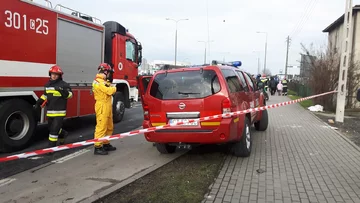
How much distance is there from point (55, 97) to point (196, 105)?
2907 mm

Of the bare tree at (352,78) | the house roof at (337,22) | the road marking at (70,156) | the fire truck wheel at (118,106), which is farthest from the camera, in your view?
the house roof at (337,22)

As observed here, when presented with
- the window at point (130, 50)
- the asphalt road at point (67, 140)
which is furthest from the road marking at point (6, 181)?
the window at point (130, 50)

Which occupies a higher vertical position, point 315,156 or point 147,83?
point 147,83

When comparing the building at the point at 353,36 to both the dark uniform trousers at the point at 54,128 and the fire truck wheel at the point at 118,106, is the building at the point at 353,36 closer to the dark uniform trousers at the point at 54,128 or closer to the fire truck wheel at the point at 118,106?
the fire truck wheel at the point at 118,106

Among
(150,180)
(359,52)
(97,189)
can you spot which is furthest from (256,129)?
(359,52)

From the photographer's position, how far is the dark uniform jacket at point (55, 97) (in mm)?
6414

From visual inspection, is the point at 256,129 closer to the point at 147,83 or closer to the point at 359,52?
the point at 147,83

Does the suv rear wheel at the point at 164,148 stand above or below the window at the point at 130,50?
below

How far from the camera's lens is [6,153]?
649 centimetres

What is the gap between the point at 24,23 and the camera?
6.53 meters

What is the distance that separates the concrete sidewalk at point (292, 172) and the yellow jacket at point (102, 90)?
8.44 ft

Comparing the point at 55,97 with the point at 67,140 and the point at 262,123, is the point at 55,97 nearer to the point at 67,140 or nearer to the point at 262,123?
the point at 67,140

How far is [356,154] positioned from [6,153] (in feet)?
23.3

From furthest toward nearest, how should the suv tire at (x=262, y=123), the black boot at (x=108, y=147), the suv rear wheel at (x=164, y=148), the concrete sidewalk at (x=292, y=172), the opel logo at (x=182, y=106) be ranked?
the suv tire at (x=262, y=123)
the black boot at (x=108, y=147)
the suv rear wheel at (x=164, y=148)
the opel logo at (x=182, y=106)
the concrete sidewalk at (x=292, y=172)
